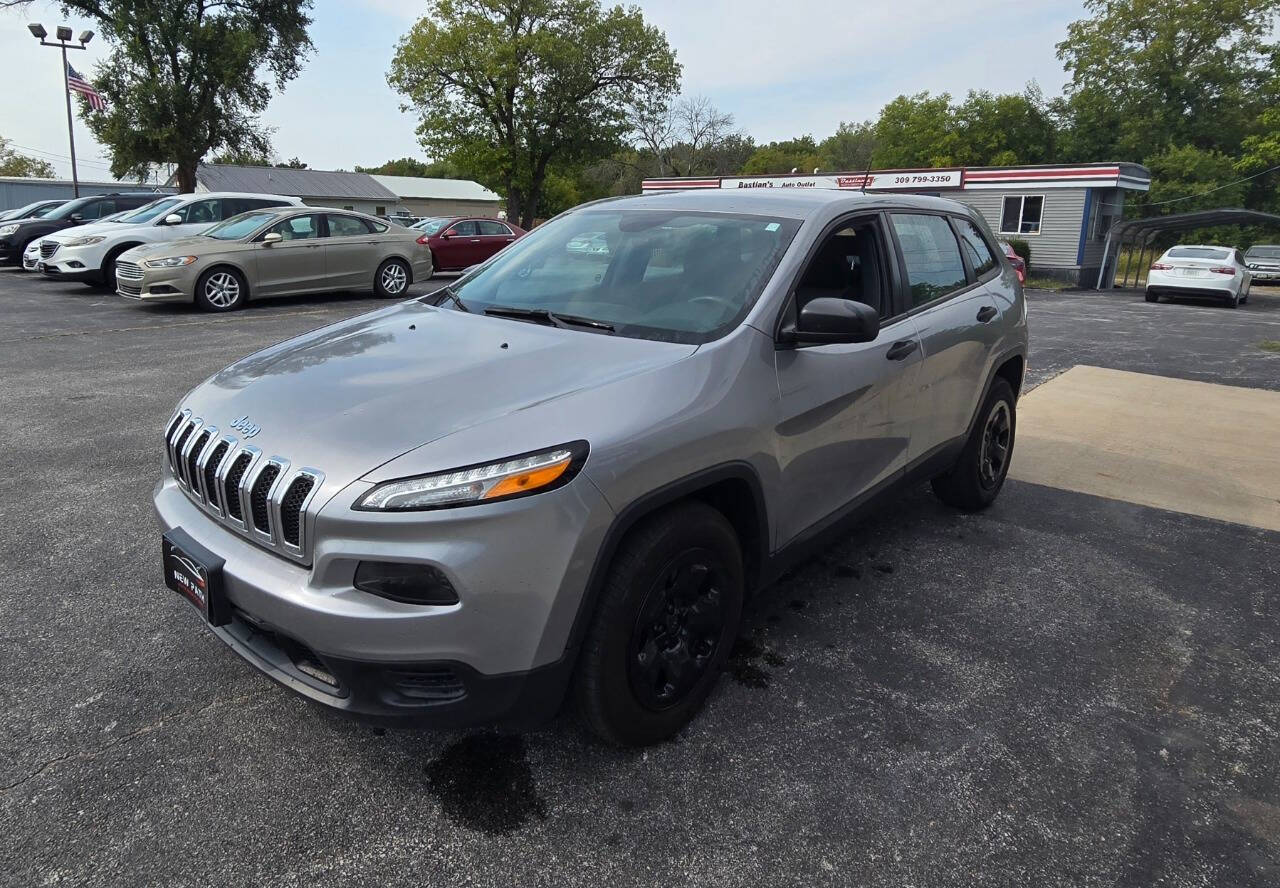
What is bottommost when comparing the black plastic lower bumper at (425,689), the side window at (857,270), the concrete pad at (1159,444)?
the concrete pad at (1159,444)

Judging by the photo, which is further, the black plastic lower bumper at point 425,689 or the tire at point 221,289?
the tire at point 221,289

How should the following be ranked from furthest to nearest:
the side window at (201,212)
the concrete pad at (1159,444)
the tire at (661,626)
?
the side window at (201,212) < the concrete pad at (1159,444) < the tire at (661,626)

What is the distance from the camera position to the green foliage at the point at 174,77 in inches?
1038

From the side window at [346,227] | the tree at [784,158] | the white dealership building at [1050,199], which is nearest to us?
the side window at [346,227]

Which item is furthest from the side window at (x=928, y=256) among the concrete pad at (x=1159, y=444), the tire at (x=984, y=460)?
the concrete pad at (x=1159, y=444)

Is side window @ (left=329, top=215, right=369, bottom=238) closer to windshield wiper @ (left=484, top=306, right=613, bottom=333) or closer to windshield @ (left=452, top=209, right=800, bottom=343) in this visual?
windshield @ (left=452, top=209, right=800, bottom=343)

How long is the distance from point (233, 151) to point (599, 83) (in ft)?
51.2

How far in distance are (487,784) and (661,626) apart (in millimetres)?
→ 682

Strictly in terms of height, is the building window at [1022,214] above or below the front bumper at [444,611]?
above

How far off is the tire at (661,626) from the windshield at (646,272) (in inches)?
27.4

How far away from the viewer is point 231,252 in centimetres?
1167

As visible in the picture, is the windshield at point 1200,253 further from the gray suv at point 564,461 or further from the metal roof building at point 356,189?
the metal roof building at point 356,189

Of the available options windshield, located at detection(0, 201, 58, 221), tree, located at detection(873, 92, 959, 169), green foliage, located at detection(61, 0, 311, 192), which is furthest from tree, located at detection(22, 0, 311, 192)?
tree, located at detection(873, 92, 959, 169)

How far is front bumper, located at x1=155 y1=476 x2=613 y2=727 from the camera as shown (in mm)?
1975
